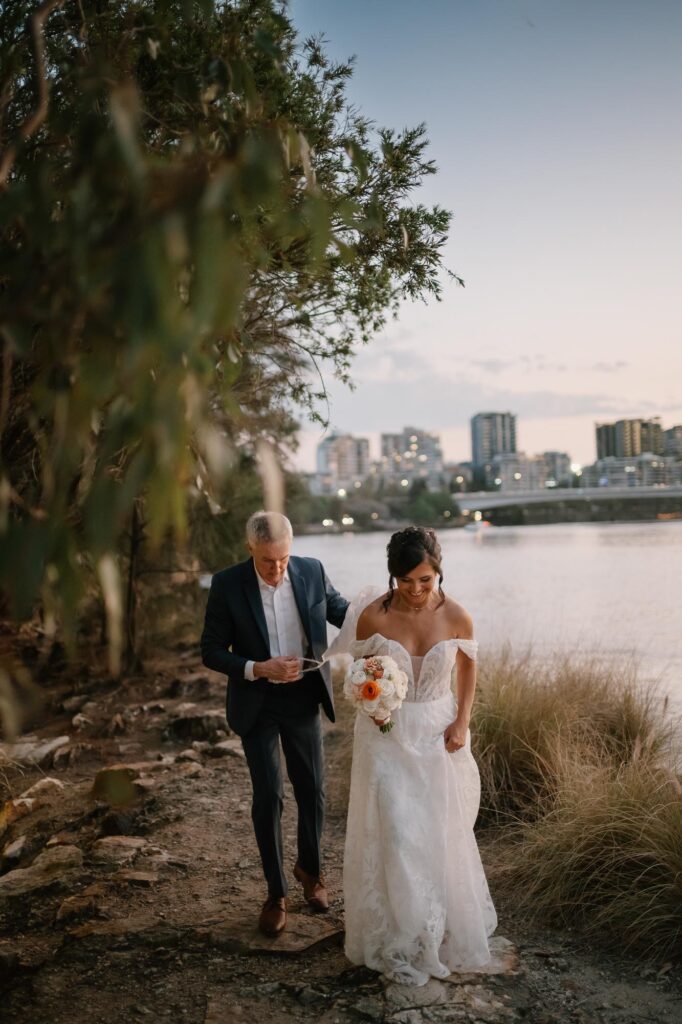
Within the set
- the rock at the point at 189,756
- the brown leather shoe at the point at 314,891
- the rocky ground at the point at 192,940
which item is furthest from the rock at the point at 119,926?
the rock at the point at 189,756

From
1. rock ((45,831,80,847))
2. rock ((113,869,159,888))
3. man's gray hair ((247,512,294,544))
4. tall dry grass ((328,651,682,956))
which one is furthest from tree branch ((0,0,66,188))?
rock ((45,831,80,847))

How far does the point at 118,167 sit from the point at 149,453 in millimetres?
575

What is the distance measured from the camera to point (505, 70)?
35.6 feet

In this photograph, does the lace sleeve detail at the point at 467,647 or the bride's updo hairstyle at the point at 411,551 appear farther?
the lace sleeve detail at the point at 467,647

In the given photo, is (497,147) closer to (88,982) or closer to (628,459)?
(88,982)

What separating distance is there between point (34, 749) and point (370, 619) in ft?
17.5

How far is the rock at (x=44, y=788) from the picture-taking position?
6.92 m

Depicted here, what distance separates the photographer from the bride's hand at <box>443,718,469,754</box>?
3924 millimetres

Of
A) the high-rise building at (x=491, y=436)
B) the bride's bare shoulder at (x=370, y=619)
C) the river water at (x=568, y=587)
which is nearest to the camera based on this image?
the bride's bare shoulder at (x=370, y=619)

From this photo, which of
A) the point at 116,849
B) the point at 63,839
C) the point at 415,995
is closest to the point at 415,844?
the point at 415,995

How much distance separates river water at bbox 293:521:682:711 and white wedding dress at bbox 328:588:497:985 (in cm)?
461

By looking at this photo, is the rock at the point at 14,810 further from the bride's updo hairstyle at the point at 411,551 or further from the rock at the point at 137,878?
the bride's updo hairstyle at the point at 411,551

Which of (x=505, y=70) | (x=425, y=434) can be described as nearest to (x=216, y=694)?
(x=505, y=70)

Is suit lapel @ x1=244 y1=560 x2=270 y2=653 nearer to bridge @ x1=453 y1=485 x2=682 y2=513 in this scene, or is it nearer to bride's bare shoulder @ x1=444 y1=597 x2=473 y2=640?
bride's bare shoulder @ x1=444 y1=597 x2=473 y2=640
